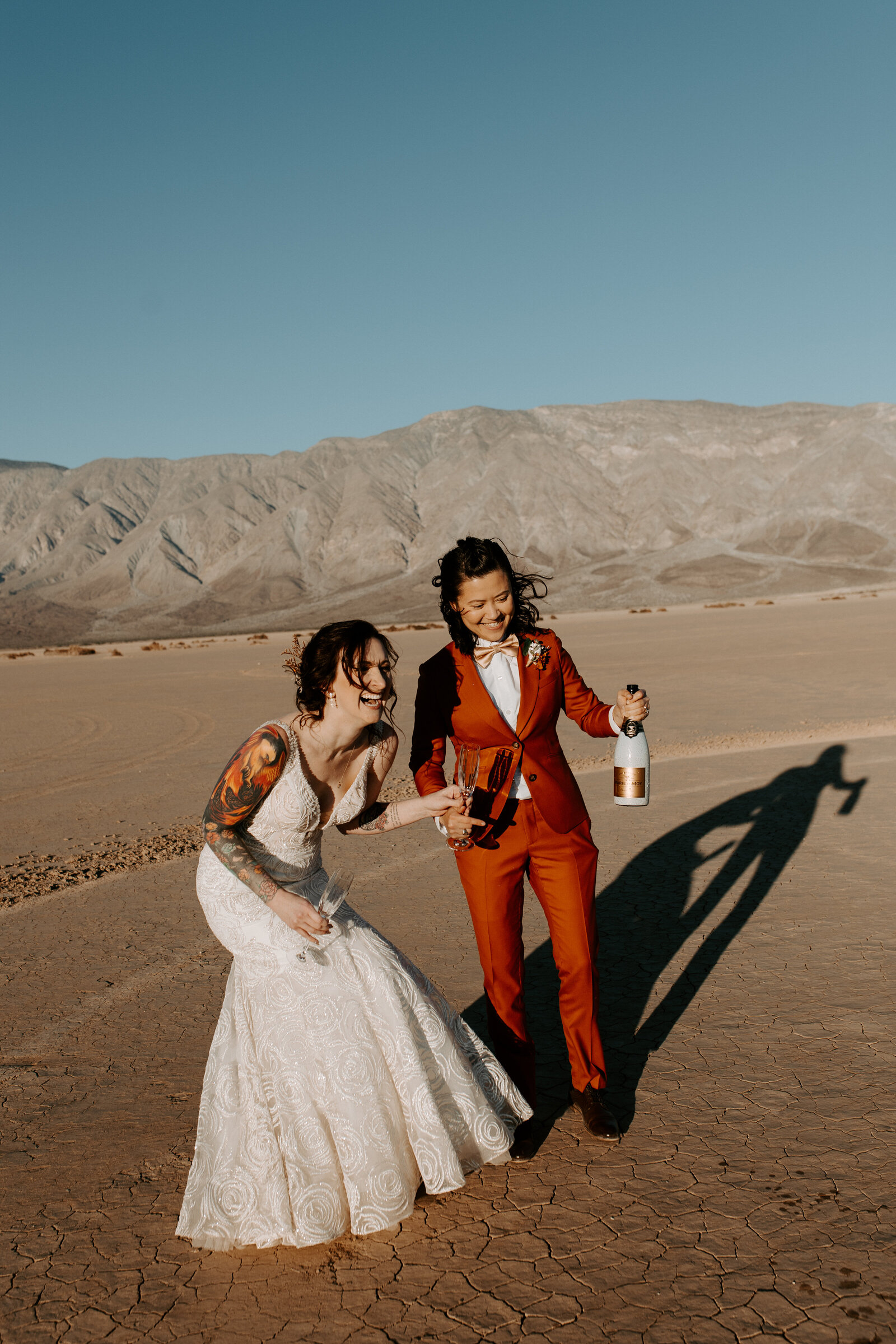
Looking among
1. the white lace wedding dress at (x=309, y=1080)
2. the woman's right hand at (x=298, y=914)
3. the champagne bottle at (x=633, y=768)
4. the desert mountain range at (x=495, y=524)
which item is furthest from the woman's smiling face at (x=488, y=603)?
the desert mountain range at (x=495, y=524)

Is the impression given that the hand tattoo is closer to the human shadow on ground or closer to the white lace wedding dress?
the white lace wedding dress

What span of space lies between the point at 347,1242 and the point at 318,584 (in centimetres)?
9522

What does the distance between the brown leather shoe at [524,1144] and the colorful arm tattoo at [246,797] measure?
1237 mm

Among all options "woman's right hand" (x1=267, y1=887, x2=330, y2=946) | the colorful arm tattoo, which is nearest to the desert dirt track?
"woman's right hand" (x1=267, y1=887, x2=330, y2=946)

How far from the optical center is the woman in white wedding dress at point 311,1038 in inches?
109

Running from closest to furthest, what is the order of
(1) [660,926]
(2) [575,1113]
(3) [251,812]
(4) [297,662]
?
(3) [251,812] < (4) [297,662] < (2) [575,1113] < (1) [660,926]

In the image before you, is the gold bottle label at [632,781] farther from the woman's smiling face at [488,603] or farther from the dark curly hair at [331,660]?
the dark curly hair at [331,660]

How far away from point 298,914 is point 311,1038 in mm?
350

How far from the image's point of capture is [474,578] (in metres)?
3.26

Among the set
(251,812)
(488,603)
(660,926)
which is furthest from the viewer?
(660,926)

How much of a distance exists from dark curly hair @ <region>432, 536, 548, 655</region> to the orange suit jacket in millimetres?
49

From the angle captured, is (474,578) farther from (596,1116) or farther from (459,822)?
(596,1116)

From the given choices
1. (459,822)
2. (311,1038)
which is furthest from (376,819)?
(311,1038)

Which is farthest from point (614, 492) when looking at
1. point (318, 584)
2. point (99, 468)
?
point (99, 468)
